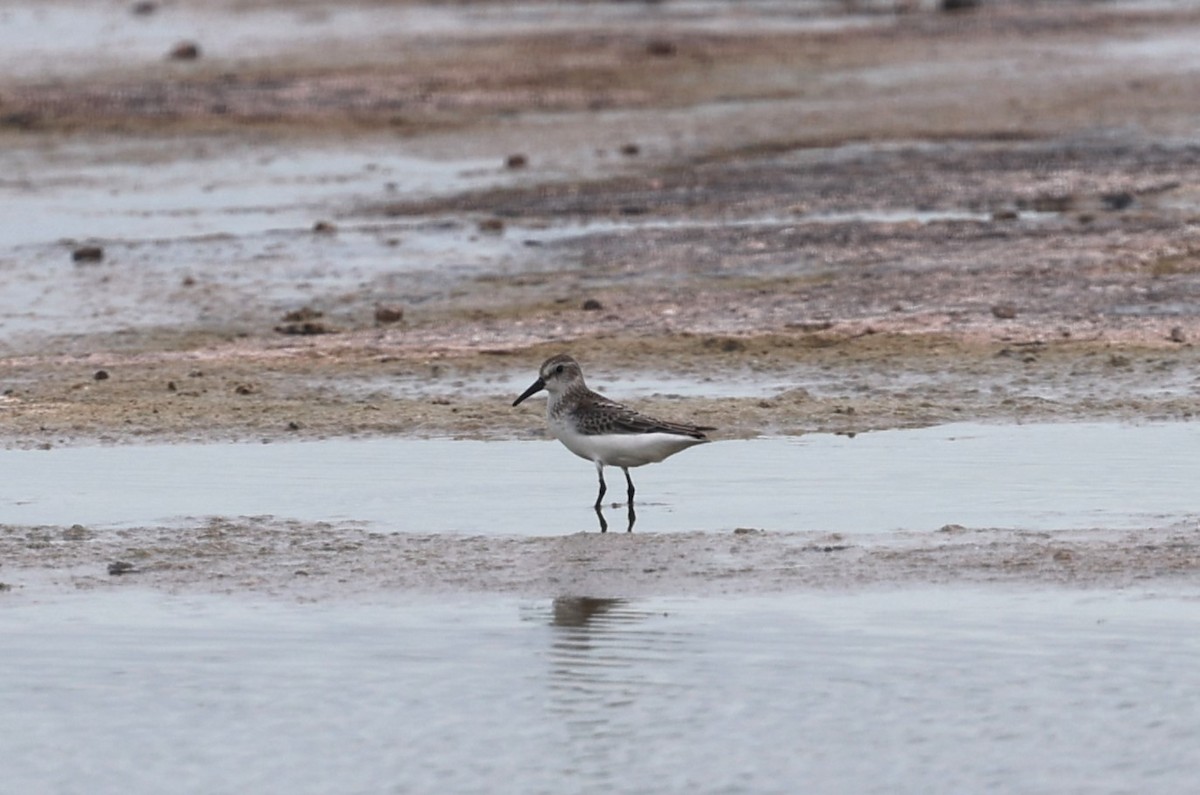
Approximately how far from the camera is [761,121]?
26.4 meters

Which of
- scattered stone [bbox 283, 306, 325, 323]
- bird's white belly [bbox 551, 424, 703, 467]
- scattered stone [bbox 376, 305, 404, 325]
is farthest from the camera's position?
scattered stone [bbox 283, 306, 325, 323]

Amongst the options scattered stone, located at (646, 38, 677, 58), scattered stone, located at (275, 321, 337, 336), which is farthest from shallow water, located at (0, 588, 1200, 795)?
scattered stone, located at (646, 38, 677, 58)

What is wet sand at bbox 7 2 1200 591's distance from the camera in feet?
41.4

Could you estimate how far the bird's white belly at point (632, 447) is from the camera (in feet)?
34.7

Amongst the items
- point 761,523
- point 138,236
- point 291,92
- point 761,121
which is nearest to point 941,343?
point 761,523

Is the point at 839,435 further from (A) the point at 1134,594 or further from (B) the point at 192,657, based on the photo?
(B) the point at 192,657

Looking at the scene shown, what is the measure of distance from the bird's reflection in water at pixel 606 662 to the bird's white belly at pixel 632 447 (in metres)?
1.47

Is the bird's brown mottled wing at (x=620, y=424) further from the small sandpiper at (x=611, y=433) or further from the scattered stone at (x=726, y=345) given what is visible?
the scattered stone at (x=726, y=345)

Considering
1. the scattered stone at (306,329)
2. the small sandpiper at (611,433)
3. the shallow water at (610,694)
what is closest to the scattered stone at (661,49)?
the scattered stone at (306,329)

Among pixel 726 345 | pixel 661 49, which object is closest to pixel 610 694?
pixel 726 345

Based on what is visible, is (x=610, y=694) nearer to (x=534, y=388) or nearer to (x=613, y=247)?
(x=534, y=388)

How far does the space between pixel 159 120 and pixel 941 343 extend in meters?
15.8

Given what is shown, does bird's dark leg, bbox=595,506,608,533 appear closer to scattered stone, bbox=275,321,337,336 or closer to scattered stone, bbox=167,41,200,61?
scattered stone, bbox=275,321,337,336

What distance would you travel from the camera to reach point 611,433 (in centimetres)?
1059
